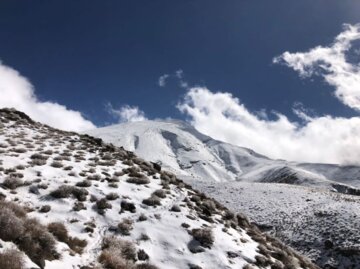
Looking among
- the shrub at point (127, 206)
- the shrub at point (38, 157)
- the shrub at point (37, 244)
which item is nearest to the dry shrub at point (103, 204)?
the shrub at point (127, 206)

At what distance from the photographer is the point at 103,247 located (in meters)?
13.3

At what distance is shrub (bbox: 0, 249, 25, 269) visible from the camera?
30.2 feet

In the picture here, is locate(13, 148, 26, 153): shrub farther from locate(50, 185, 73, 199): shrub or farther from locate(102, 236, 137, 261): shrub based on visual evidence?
locate(102, 236, 137, 261): shrub

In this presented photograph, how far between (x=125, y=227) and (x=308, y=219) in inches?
1013

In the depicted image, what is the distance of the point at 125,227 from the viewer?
1526 cm

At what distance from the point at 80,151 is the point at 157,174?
6.22 meters

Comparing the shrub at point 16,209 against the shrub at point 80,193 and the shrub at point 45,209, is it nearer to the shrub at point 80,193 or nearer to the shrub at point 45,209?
the shrub at point 45,209

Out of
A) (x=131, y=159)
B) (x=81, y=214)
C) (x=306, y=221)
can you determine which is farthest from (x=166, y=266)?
(x=306, y=221)

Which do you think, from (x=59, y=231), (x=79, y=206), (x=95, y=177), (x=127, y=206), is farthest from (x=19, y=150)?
(x=59, y=231)

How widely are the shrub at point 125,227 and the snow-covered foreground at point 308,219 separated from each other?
61.3ft

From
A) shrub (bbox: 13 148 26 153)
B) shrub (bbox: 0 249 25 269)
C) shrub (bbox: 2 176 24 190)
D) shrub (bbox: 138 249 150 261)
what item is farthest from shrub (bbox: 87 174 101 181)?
shrub (bbox: 0 249 25 269)

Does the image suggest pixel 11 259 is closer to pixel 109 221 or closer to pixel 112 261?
pixel 112 261

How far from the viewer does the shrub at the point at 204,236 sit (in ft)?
51.4

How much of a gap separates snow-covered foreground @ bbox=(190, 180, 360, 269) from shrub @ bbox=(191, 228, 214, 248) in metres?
16.3
